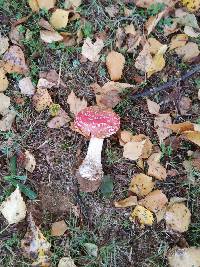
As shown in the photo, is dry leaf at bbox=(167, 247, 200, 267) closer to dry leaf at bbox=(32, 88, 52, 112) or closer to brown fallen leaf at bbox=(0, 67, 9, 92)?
dry leaf at bbox=(32, 88, 52, 112)

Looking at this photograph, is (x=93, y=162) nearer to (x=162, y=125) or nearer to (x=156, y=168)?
(x=156, y=168)

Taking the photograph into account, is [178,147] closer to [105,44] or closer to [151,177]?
[151,177]

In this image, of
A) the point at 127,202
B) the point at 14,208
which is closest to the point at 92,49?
the point at 127,202

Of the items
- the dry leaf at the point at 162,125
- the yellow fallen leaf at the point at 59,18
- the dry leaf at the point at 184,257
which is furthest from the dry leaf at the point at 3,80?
the dry leaf at the point at 184,257

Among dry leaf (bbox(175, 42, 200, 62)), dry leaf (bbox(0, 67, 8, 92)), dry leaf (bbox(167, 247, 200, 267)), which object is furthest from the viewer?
dry leaf (bbox(175, 42, 200, 62))

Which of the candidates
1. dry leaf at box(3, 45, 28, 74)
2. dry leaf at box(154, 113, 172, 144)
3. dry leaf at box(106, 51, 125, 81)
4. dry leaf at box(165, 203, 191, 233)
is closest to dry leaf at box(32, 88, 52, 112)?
dry leaf at box(3, 45, 28, 74)

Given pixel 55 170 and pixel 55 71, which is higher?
pixel 55 71

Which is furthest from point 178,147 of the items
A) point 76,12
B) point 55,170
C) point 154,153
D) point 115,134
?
point 76,12
